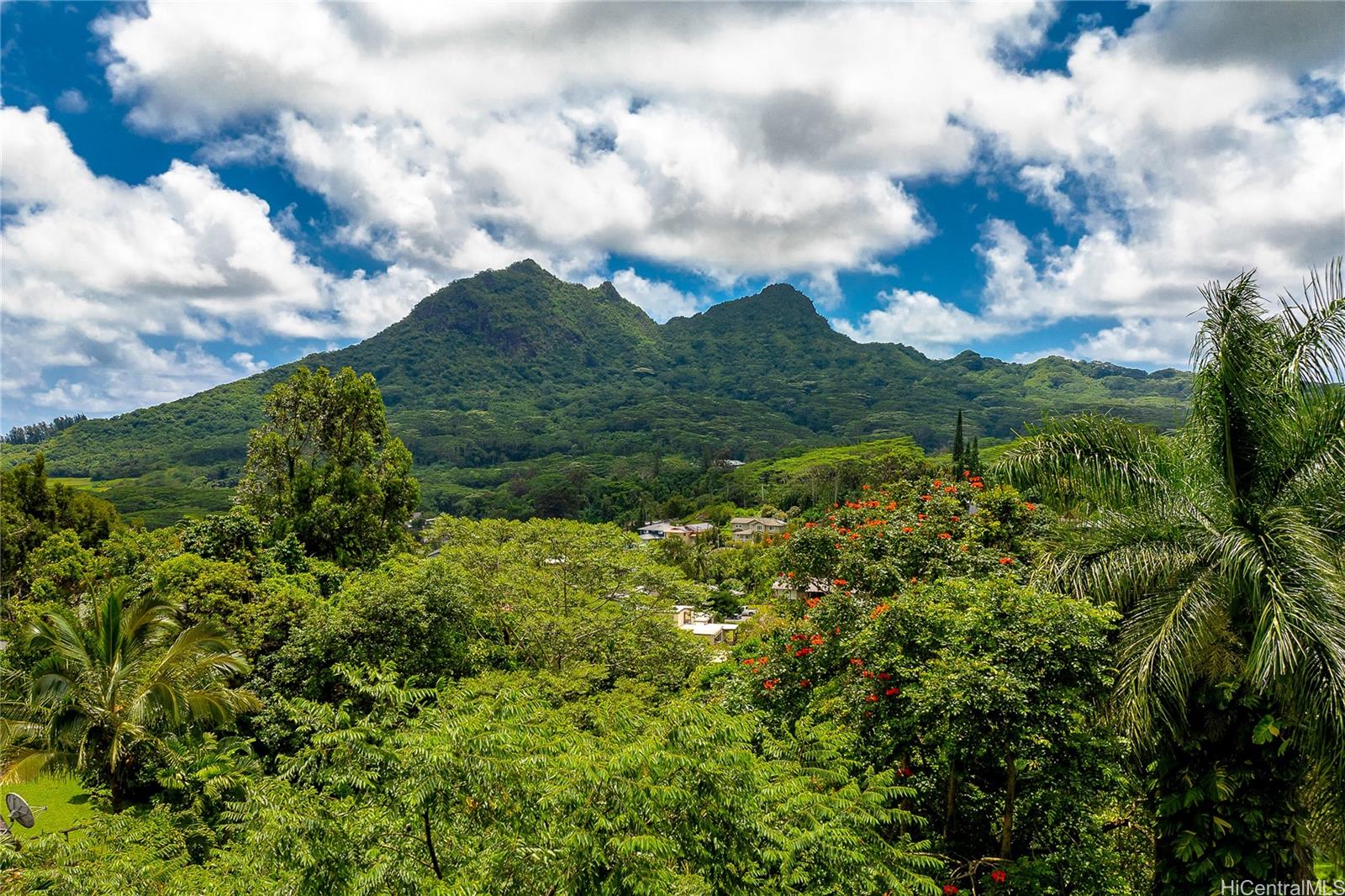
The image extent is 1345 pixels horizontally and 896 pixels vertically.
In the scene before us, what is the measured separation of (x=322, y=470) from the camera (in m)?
22.2

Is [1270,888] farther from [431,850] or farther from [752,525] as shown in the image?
[752,525]

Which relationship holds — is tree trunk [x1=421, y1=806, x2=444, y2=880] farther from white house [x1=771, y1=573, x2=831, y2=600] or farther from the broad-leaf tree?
the broad-leaf tree

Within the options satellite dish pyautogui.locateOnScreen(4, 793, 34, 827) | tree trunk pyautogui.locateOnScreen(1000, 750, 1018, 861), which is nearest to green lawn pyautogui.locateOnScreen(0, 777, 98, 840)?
satellite dish pyautogui.locateOnScreen(4, 793, 34, 827)

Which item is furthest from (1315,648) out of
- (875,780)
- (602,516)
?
(602,516)

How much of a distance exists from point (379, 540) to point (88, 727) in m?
11.5

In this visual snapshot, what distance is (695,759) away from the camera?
18.0ft

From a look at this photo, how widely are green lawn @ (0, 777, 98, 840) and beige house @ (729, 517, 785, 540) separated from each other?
66.4 meters

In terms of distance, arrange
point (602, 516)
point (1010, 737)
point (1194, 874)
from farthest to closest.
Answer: point (602, 516), point (1010, 737), point (1194, 874)

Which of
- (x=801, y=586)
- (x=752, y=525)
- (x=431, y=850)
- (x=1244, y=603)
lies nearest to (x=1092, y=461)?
(x=1244, y=603)

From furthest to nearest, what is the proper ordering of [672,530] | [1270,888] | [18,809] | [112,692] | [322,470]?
[672,530] → [322,470] → [112,692] → [18,809] → [1270,888]

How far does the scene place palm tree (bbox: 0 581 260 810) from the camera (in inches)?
457

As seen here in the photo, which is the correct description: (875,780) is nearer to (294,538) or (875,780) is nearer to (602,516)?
(294,538)

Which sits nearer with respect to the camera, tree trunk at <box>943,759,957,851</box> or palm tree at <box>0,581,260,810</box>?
tree trunk at <box>943,759,957,851</box>

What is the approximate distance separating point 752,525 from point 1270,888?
252 ft
